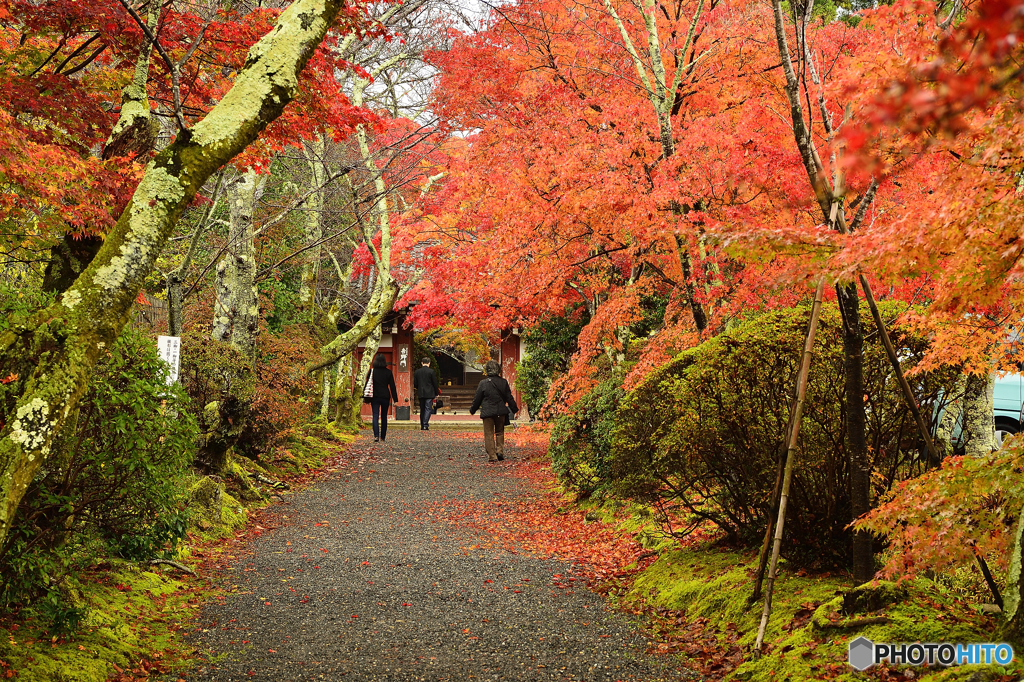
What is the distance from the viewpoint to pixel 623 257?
11.4m

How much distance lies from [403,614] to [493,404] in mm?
8773

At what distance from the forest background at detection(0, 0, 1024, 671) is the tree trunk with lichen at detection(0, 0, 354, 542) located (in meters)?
0.02

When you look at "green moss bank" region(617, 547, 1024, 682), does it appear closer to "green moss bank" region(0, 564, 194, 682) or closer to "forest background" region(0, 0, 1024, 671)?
"forest background" region(0, 0, 1024, 671)

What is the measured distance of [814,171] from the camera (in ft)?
13.9

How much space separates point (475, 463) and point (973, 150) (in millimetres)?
12004

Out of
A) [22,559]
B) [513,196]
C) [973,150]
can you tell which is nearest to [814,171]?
[973,150]

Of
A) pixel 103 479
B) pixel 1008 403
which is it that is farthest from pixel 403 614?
pixel 1008 403

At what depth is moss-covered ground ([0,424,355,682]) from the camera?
13.3 feet

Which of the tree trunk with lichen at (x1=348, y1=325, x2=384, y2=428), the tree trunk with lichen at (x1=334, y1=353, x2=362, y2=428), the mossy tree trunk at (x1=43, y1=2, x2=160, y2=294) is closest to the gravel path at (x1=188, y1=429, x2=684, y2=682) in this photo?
the mossy tree trunk at (x1=43, y1=2, x2=160, y2=294)

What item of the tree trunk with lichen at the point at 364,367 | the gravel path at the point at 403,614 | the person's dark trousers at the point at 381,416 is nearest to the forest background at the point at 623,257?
the gravel path at the point at 403,614

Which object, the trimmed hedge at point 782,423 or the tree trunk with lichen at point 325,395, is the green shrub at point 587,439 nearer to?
the trimmed hedge at point 782,423

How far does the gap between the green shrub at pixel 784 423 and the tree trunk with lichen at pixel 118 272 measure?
135 inches

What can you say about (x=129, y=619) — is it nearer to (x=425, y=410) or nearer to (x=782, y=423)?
(x=782, y=423)

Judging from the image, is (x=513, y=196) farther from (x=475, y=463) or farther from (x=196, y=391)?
(x=475, y=463)
